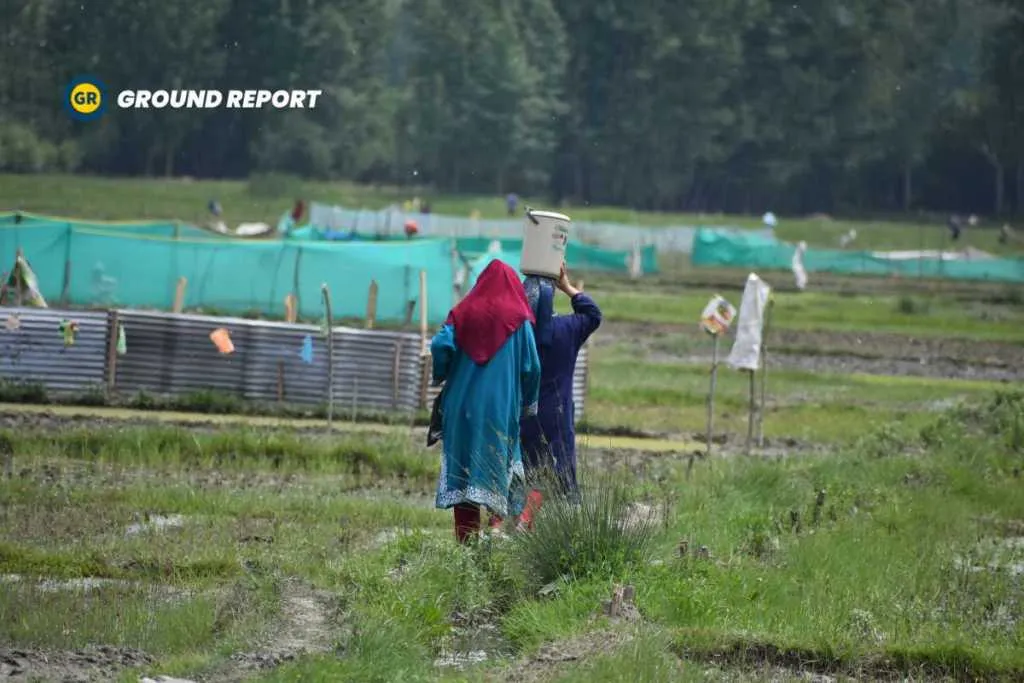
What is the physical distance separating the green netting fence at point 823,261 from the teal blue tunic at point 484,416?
5024 centimetres

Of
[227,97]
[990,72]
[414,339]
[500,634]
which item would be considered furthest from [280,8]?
[500,634]

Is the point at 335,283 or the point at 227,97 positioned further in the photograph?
the point at 227,97

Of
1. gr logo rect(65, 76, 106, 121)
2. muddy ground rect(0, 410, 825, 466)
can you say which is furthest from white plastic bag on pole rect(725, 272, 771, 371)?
gr logo rect(65, 76, 106, 121)

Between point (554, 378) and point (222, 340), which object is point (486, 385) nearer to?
point (554, 378)

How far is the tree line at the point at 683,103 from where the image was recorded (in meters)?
80.9

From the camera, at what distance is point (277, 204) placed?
2694 inches

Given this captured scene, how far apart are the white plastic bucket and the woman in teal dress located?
253mm

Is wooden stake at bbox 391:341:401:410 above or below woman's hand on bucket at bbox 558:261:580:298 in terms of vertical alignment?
below

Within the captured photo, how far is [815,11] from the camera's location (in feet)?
294

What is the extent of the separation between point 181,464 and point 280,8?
2112 inches

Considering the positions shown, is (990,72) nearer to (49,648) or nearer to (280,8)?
(280,8)

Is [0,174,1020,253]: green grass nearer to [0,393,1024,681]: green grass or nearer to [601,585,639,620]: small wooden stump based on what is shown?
[0,393,1024,681]: green grass

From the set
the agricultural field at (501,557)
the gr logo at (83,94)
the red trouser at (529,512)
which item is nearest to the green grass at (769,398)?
the agricultural field at (501,557)

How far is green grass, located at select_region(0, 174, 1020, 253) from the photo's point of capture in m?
56.0
